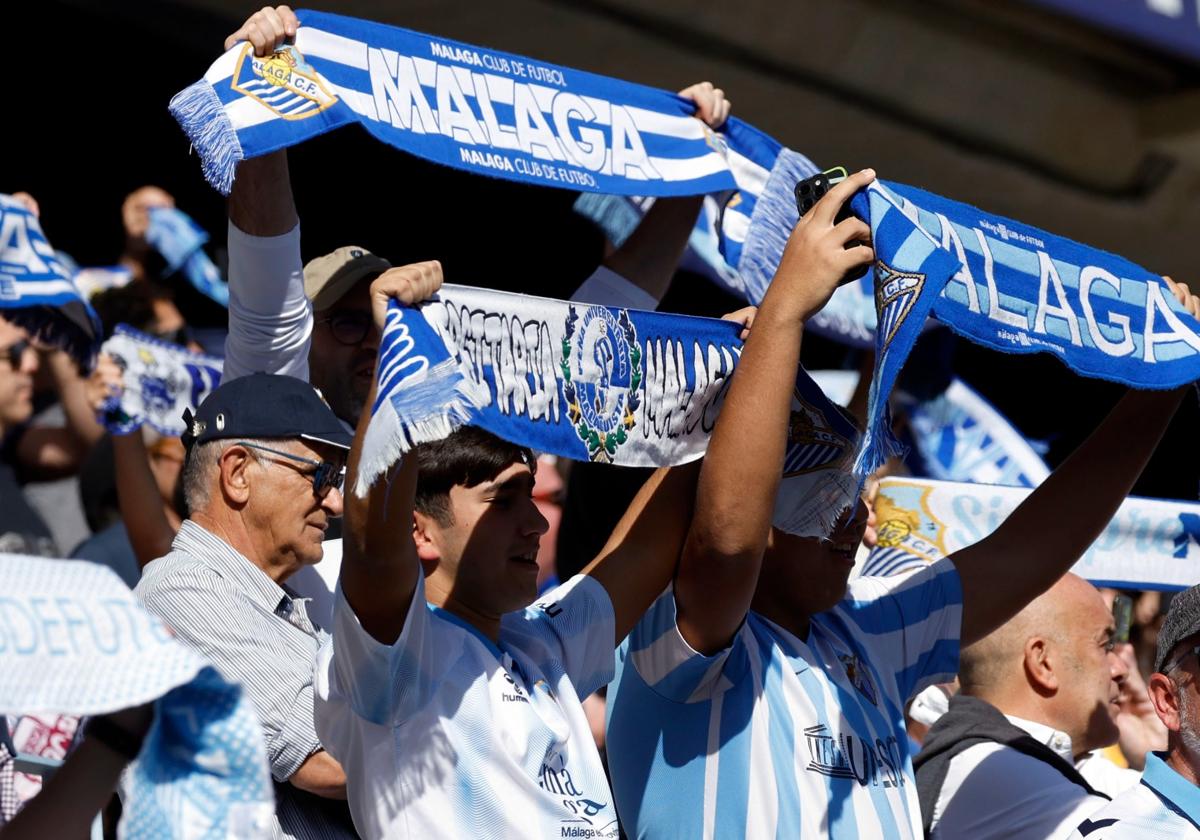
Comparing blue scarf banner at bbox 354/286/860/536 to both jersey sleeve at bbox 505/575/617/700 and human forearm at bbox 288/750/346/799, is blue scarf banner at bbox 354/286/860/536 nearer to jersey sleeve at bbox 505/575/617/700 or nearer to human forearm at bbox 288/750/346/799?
jersey sleeve at bbox 505/575/617/700

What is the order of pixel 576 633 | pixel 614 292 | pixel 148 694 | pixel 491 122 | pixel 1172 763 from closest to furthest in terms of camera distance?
pixel 148 694, pixel 576 633, pixel 1172 763, pixel 491 122, pixel 614 292

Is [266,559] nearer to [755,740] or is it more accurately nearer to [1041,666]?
[755,740]

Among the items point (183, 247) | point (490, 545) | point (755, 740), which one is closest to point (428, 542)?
point (490, 545)

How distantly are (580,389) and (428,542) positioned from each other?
36cm

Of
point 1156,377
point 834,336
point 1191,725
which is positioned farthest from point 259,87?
point 834,336

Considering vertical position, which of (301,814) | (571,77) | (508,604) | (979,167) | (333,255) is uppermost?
(979,167)

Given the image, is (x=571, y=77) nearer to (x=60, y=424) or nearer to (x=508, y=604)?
(x=508, y=604)

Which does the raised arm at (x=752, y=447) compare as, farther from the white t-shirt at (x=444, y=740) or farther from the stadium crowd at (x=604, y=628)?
the white t-shirt at (x=444, y=740)

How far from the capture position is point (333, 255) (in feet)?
12.8

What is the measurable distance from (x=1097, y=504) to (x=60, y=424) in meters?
3.57

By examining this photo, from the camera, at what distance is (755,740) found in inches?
110

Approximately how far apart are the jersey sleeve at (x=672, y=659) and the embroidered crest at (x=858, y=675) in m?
0.26

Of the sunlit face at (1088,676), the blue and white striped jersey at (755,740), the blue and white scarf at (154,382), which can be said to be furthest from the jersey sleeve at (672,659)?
the blue and white scarf at (154,382)

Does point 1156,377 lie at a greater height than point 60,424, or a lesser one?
greater
